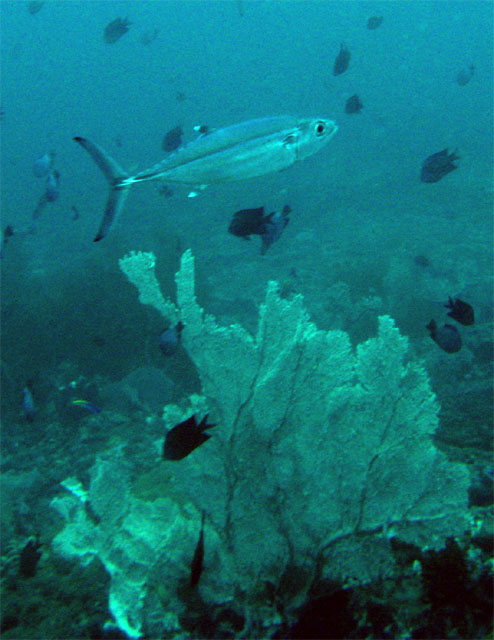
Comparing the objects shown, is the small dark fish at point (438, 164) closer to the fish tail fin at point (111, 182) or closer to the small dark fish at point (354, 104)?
the small dark fish at point (354, 104)

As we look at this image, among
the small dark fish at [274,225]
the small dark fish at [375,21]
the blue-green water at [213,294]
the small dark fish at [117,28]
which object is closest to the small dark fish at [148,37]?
the blue-green water at [213,294]

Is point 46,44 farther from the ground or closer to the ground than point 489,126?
farther from the ground

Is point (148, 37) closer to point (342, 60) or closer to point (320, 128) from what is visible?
point (342, 60)

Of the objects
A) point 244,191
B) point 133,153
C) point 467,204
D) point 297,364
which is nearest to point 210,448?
point 297,364

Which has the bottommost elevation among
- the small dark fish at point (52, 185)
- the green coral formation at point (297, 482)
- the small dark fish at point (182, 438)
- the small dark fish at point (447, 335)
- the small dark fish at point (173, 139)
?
the small dark fish at point (447, 335)

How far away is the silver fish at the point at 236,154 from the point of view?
7.98 feet

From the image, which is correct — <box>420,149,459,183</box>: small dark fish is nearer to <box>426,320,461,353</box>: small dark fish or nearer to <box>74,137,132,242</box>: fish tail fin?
<box>426,320,461,353</box>: small dark fish

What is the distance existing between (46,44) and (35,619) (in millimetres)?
97905

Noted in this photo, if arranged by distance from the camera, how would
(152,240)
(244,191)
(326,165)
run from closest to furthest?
(152,240) → (244,191) → (326,165)

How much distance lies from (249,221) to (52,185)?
366cm

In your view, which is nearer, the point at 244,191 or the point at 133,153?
the point at 244,191

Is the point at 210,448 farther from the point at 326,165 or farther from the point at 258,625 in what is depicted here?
the point at 326,165

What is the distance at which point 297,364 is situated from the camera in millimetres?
2846

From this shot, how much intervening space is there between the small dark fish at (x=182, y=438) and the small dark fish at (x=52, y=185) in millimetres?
4850
